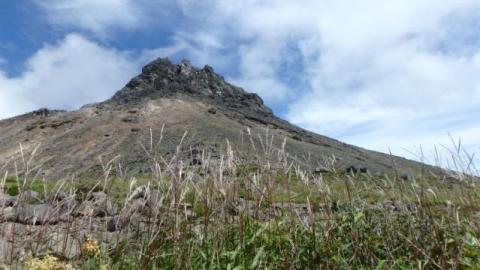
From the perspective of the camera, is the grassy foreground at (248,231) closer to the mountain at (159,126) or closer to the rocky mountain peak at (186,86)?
the mountain at (159,126)

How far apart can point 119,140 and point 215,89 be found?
3919cm

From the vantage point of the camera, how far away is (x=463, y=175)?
4418 millimetres

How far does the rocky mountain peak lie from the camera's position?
83.1 m

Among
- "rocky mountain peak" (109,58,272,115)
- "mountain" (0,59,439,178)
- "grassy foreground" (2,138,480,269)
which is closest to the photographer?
"grassy foreground" (2,138,480,269)

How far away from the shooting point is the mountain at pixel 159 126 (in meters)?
49.7

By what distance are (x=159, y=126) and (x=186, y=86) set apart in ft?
87.5

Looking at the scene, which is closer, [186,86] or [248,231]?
[248,231]

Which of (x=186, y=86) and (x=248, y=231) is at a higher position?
(x=186, y=86)

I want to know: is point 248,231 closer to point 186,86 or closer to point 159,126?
point 159,126

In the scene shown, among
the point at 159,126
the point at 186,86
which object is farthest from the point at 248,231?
the point at 186,86

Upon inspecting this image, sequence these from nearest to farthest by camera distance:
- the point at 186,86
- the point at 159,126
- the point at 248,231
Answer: the point at 248,231 → the point at 159,126 → the point at 186,86

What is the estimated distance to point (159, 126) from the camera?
200ft

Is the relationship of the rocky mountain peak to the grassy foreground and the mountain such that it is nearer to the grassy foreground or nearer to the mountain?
the mountain

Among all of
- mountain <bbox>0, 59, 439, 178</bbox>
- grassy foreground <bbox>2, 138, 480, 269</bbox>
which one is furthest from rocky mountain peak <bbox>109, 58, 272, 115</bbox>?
grassy foreground <bbox>2, 138, 480, 269</bbox>
